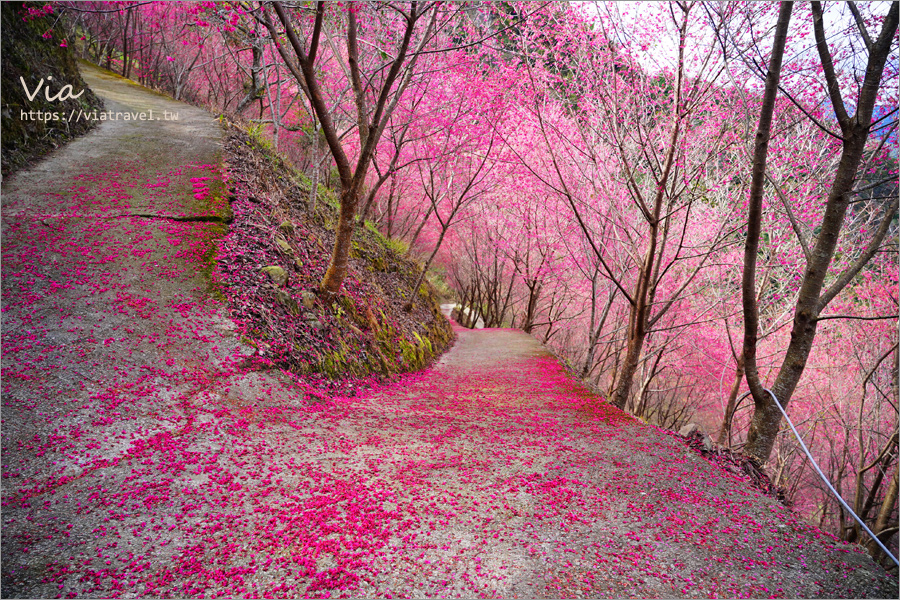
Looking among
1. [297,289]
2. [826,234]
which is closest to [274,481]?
→ [297,289]

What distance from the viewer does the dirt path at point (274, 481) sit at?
2283 millimetres

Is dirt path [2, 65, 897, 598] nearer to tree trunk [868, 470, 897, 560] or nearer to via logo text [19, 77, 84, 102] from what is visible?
via logo text [19, 77, 84, 102]

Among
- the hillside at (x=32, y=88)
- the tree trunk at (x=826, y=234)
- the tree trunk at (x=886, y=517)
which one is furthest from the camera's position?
the tree trunk at (x=886, y=517)

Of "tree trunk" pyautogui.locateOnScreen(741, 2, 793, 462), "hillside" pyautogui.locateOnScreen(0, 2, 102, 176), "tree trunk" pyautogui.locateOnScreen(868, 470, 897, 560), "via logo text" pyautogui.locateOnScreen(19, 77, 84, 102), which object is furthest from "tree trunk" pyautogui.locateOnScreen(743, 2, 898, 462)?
"via logo text" pyautogui.locateOnScreen(19, 77, 84, 102)

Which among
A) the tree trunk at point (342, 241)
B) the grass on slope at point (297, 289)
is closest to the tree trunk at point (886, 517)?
the grass on slope at point (297, 289)

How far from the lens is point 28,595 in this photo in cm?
193

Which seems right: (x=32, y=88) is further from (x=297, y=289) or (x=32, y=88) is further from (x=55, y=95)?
(x=297, y=289)

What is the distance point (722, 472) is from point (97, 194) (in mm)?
8841

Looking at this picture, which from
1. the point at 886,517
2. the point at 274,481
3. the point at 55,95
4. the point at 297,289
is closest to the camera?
the point at 274,481

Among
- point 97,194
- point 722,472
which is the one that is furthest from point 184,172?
point 722,472

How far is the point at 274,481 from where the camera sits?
311 cm

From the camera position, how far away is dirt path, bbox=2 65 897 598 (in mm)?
2283

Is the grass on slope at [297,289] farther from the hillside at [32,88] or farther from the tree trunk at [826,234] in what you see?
the tree trunk at [826,234]

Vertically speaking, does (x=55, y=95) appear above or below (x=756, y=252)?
above
